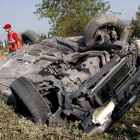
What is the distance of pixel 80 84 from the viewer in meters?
4.28

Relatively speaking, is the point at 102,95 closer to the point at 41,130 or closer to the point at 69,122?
the point at 69,122

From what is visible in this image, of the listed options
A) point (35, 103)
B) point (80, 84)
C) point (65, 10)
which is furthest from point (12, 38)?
point (65, 10)

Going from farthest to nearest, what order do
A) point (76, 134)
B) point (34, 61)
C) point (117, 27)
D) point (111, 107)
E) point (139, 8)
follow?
point (139, 8) → point (117, 27) → point (34, 61) → point (111, 107) → point (76, 134)

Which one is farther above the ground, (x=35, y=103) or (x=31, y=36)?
(x=31, y=36)

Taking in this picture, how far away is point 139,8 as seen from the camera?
14422mm

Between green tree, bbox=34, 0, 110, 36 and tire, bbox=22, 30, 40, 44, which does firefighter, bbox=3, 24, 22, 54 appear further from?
green tree, bbox=34, 0, 110, 36

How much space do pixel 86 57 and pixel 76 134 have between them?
6.44 ft

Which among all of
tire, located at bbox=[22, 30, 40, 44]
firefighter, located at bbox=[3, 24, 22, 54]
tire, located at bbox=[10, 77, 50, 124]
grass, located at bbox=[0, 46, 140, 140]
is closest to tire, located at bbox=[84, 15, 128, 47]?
tire, located at bbox=[22, 30, 40, 44]

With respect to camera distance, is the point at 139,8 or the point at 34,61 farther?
the point at 139,8

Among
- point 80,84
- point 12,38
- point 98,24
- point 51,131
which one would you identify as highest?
point 98,24

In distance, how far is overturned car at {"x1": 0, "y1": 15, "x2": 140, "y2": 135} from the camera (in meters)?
3.53

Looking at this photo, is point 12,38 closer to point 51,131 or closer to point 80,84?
point 80,84

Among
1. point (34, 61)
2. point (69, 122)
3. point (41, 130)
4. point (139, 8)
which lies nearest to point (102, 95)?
point (69, 122)

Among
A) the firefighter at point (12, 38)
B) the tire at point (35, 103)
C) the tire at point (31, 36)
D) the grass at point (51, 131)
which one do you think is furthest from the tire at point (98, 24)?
the firefighter at point (12, 38)
